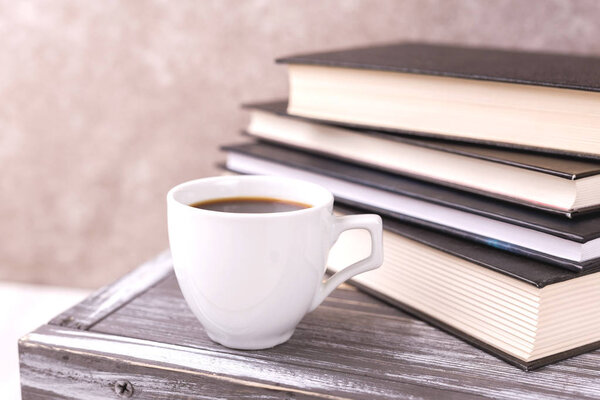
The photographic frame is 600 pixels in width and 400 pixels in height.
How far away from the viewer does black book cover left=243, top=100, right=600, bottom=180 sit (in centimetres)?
54

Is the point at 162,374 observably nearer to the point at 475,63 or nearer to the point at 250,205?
the point at 250,205

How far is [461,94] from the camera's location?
25.3 inches

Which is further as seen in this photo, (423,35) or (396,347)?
(423,35)

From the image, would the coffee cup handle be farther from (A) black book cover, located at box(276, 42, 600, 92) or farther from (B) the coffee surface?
(A) black book cover, located at box(276, 42, 600, 92)

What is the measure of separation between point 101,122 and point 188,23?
22cm

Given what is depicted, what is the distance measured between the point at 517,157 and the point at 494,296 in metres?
0.12

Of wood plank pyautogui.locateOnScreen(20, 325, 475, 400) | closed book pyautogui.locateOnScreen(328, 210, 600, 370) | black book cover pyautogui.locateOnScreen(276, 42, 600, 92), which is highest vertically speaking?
black book cover pyautogui.locateOnScreen(276, 42, 600, 92)

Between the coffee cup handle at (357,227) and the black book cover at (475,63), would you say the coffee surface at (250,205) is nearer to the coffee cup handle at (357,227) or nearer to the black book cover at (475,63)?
the coffee cup handle at (357,227)

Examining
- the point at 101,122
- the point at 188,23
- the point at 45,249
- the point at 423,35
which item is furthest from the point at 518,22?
the point at 45,249

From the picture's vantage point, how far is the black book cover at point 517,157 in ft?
1.77

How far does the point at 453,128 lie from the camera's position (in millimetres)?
655

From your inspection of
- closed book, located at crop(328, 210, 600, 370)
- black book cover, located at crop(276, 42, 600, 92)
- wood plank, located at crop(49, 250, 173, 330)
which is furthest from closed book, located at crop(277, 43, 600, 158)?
wood plank, located at crop(49, 250, 173, 330)

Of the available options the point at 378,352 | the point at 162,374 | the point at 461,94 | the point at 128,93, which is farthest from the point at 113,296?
the point at 128,93

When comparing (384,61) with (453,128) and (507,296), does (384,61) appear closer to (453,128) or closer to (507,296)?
(453,128)
